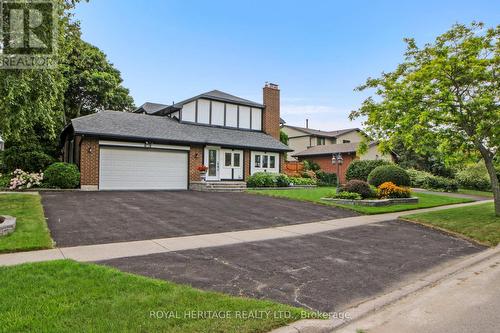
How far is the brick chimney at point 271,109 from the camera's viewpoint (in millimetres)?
27691

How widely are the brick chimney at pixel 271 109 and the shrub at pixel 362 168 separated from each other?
22.2ft

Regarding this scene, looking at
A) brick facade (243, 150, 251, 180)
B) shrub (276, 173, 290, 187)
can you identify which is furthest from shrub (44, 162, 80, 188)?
shrub (276, 173, 290, 187)

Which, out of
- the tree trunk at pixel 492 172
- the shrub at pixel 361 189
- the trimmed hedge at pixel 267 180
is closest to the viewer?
the tree trunk at pixel 492 172

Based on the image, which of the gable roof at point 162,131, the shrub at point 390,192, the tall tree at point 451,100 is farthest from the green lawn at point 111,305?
→ the gable roof at point 162,131

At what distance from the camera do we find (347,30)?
18781 millimetres

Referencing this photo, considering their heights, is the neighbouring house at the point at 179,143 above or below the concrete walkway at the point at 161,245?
above

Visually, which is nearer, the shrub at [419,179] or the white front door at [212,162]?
the white front door at [212,162]

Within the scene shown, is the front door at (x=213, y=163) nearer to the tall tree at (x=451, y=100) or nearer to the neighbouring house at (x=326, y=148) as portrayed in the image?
the neighbouring house at (x=326, y=148)

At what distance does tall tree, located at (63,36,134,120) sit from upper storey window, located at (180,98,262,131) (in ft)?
32.1

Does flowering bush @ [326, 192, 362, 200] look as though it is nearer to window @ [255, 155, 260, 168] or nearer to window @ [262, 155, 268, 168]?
window @ [255, 155, 260, 168]

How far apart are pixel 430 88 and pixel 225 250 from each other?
881cm

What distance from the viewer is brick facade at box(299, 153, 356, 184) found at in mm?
31111

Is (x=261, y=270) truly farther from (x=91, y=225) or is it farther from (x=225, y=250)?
(x=91, y=225)

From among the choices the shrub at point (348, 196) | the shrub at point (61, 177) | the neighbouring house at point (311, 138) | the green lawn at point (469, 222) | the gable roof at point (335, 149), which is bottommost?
the green lawn at point (469, 222)
